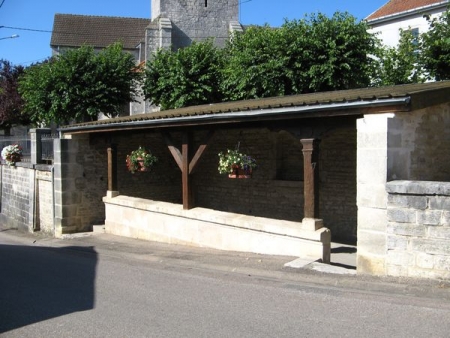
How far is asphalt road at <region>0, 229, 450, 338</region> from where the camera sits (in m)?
4.45

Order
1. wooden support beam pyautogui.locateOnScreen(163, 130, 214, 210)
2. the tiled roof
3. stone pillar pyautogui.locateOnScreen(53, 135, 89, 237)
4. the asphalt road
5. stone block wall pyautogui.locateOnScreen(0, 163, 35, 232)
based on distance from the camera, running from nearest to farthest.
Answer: the asphalt road, wooden support beam pyautogui.locateOnScreen(163, 130, 214, 210), stone pillar pyautogui.locateOnScreen(53, 135, 89, 237), stone block wall pyautogui.locateOnScreen(0, 163, 35, 232), the tiled roof

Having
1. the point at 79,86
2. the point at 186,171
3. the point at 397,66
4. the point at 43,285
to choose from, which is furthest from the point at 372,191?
the point at 79,86

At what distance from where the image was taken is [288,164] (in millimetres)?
11797

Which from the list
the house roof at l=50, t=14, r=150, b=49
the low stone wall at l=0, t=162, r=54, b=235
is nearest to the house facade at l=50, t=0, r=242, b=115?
the house roof at l=50, t=14, r=150, b=49

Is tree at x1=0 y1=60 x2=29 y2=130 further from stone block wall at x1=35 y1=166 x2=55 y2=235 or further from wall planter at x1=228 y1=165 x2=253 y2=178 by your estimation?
wall planter at x1=228 y1=165 x2=253 y2=178

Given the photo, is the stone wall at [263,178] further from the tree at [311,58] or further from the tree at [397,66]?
the tree at [397,66]

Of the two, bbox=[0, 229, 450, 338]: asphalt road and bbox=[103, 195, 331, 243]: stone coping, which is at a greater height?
bbox=[103, 195, 331, 243]: stone coping

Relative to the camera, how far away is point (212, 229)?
30.3 feet

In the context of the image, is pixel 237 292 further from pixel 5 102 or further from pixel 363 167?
pixel 5 102

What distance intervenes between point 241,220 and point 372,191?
2.85m

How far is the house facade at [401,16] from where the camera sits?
78.5ft

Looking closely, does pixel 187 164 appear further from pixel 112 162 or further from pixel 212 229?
pixel 112 162

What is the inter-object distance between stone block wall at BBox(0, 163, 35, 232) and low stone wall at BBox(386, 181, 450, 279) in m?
12.9

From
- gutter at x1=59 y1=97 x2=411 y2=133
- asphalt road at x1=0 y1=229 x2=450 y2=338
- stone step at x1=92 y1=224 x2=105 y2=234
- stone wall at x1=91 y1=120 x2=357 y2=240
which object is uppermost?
gutter at x1=59 y1=97 x2=411 y2=133
